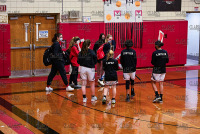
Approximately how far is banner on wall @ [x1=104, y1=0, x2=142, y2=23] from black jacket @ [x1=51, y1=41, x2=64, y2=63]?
14.7 feet

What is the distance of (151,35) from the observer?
17.3m

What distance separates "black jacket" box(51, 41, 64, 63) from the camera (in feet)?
40.2

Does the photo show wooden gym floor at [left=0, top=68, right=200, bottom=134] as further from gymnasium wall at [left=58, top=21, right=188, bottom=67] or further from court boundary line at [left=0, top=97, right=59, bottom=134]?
gymnasium wall at [left=58, top=21, right=188, bottom=67]

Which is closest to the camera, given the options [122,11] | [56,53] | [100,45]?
[56,53]

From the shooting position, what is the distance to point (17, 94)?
1222cm

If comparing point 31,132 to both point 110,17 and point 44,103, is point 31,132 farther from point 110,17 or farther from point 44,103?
point 110,17

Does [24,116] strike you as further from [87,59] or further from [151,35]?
[151,35]

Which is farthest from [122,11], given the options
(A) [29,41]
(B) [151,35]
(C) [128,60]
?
(C) [128,60]

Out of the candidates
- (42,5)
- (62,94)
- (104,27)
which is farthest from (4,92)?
(104,27)

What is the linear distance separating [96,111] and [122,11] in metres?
7.41

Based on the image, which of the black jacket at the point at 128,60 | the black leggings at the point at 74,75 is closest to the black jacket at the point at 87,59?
the black jacket at the point at 128,60

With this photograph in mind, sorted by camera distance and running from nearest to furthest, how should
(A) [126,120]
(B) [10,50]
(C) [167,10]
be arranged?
(A) [126,120] < (B) [10,50] < (C) [167,10]

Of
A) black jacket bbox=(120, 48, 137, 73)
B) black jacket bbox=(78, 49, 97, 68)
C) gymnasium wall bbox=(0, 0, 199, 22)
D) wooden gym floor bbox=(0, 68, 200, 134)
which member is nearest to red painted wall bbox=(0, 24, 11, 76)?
Answer: gymnasium wall bbox=(0, 0, 199, 22)

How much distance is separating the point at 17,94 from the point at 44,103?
4.88ft
